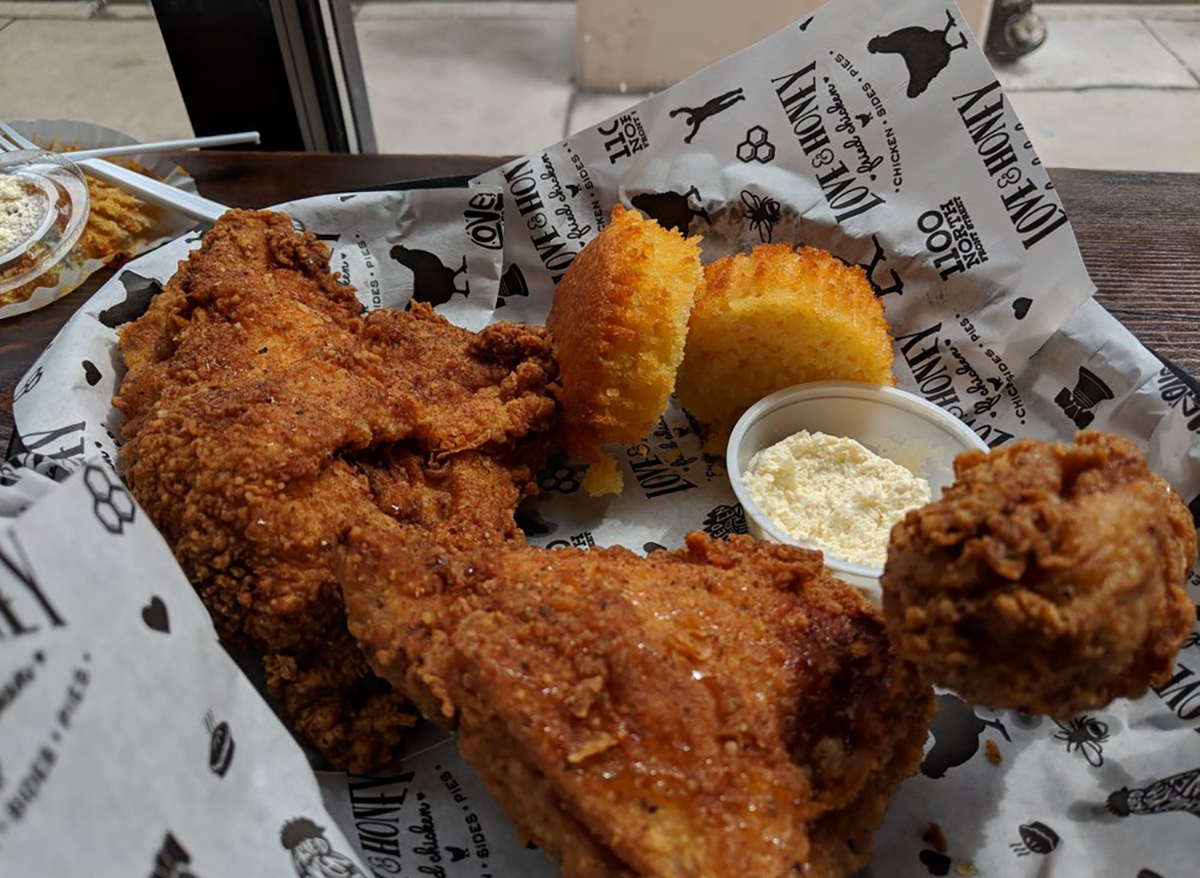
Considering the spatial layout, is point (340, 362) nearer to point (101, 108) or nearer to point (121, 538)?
point (121, 538)

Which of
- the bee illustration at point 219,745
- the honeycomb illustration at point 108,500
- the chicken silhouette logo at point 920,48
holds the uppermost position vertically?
the honeycomb illustration at point 108,500

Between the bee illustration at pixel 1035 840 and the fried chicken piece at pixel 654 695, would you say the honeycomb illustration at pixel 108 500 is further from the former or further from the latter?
the bee illustration at pixel 1035 840

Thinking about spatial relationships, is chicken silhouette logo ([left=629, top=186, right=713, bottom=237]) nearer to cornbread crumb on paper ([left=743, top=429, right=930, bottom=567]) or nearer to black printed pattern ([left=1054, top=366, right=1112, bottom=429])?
cornbread crumb on paper ([left=743, top=429, right=930, bottom=567])

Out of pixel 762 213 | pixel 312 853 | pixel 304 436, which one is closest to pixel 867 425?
pixel 762 213

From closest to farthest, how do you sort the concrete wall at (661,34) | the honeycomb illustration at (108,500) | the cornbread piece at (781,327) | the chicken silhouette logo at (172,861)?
the chicken silhouette logo at (172,861) < the honeycomb illustration at (108,500) < the cornbread piece at (781,327) < the concrete wall at (661,34)

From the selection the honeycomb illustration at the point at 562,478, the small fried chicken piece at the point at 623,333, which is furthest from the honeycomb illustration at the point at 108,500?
the honeycomb illustration at the point at 562,478

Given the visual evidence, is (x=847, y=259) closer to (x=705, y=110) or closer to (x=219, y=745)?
(x=705, y=110)

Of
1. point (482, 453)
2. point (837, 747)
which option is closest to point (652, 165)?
point (482, 453)
